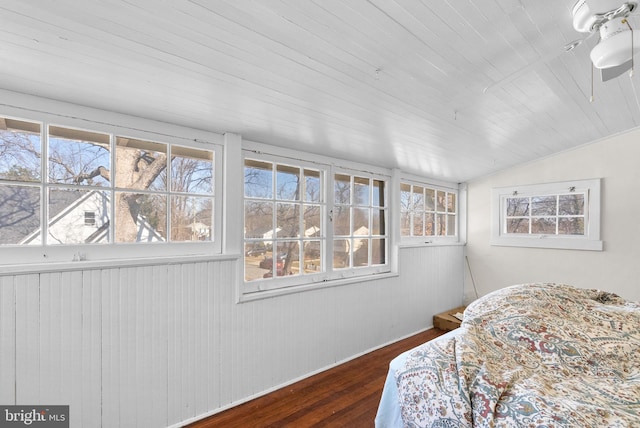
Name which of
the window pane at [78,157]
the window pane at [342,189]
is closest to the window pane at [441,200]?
the window pane at [342,189]

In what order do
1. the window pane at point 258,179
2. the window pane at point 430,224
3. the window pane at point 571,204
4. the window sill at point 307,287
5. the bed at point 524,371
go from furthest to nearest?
the window pane at point 430,224 < the window pane at point 571,204 < the window pane at point 258,179 < the window sill at point 307,287 < the bed at point 524,371

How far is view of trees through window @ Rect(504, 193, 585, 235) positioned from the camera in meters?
3.13

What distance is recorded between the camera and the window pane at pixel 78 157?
154 centimetres

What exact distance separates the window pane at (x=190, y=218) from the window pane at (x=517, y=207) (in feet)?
11.5

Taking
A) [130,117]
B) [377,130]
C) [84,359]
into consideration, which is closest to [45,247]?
[84,359]

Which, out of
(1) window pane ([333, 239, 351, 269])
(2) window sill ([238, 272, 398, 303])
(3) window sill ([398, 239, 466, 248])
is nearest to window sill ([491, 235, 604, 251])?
(3) window sill ([398, 239, 466, 248])

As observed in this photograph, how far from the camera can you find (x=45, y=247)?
1489 mm

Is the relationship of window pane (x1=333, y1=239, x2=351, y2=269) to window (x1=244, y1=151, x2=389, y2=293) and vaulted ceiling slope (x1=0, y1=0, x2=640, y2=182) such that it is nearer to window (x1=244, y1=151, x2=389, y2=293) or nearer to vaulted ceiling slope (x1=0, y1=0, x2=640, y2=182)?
window (x1=244, y1=151, x2=389, y2=293)

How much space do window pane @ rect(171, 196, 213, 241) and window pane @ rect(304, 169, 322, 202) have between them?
858mm

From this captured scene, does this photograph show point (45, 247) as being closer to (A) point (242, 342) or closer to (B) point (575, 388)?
(A) point (242, 342)

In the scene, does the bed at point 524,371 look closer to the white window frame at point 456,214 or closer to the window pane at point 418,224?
the white window frame at point 456,214

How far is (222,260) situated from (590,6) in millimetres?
2232

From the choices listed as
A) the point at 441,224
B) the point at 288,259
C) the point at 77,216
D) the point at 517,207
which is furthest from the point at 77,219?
the point at 517,207

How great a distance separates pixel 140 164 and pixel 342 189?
1.70m
